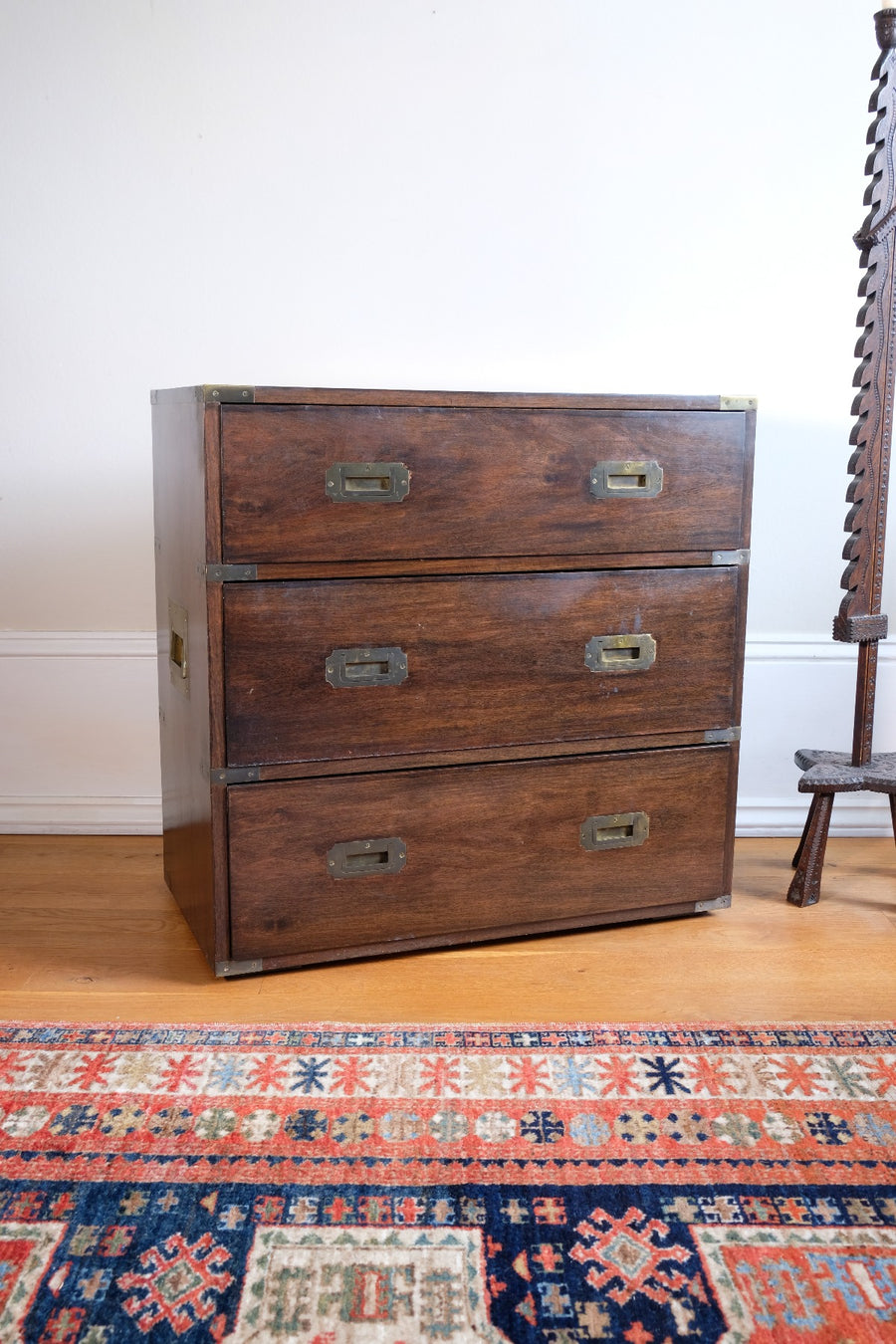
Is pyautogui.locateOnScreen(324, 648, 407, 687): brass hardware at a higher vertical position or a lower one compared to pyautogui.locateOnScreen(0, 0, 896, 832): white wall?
lower

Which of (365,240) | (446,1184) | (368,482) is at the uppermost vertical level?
(365,240)

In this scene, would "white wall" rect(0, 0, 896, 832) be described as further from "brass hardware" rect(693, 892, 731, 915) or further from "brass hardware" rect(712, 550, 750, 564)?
"brass hardware" rect(693, 892, 731, 915)

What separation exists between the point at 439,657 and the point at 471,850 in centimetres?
31

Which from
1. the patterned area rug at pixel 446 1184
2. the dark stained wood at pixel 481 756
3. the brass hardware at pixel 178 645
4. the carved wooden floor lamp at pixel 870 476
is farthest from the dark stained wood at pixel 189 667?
the carved wooden floor lamp at pixel 870 476

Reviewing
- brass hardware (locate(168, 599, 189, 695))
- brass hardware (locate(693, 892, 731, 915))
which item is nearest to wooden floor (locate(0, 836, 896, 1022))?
brass hardware (locate(693, 892, 731, 915))

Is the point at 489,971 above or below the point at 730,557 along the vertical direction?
below

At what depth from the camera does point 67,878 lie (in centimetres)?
227

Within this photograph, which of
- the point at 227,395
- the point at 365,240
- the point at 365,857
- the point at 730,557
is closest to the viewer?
the point at 227,395

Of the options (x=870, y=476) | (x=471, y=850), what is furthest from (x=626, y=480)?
(x=471, y=850)

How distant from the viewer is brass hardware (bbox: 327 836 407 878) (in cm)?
187

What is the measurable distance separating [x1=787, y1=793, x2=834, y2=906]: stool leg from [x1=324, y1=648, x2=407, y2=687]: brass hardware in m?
0.80

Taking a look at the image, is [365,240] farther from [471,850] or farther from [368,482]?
[471,850]

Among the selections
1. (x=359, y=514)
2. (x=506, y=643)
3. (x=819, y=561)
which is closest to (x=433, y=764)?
(x=506, y=643)

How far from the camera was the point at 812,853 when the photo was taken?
2168 mm
